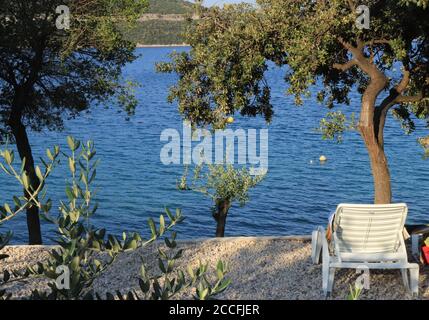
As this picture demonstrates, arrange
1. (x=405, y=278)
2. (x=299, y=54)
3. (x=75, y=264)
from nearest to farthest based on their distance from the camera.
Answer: (x=75, y=264), (x=405, y=278), (x=299, y=54)

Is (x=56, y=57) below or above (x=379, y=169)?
above

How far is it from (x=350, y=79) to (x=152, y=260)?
6032mm

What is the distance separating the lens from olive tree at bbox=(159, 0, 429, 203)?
9750 millimetres

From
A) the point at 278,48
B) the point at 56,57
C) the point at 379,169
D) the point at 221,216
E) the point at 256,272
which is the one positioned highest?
the point at 56,57

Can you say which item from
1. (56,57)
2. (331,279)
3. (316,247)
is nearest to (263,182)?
(56,57)

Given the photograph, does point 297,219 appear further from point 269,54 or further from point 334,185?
point 269,54

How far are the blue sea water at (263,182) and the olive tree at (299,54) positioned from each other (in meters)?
3.29

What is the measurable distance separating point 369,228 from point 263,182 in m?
22.5

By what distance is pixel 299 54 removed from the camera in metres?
9.67

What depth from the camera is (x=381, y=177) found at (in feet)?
35.3

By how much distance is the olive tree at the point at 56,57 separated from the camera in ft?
38.9

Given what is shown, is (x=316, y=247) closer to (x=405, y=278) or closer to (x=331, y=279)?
(x=331, y=279)

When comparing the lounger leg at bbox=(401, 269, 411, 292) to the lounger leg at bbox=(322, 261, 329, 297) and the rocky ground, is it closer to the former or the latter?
the rocky ground

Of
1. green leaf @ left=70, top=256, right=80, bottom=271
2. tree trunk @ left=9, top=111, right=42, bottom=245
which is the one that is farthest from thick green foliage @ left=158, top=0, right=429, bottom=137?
green leaf @ left=70, top=256, right=80, bottom=271
